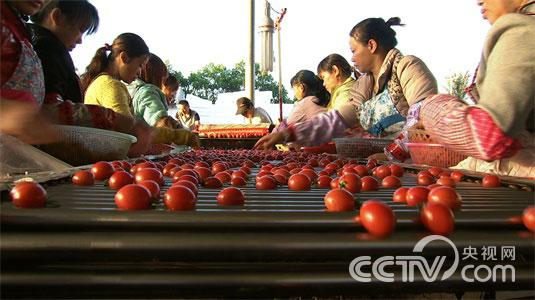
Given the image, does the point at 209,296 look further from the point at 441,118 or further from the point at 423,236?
the point at 441,118

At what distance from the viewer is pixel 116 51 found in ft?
14.2

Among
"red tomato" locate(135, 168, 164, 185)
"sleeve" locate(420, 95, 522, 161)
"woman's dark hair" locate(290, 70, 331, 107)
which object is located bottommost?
"red tomato" locate(135, 168, 164, 185)

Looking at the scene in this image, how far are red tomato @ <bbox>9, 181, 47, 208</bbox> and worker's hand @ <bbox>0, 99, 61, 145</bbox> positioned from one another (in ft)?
2.36

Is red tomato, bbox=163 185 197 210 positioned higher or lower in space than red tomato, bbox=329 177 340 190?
higher

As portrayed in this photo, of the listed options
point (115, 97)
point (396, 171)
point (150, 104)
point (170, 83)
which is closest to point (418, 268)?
point (396, 171)

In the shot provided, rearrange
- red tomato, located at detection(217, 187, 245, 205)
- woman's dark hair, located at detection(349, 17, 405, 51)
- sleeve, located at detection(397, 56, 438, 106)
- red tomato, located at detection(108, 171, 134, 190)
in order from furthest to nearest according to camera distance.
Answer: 1. woman's dark hair, located at detection(349, 17, 405, 51)
2. sleeve, located at detection(397, 56, 438, 106)
3. red tomato, located at detection(108, 171, 134, 190)
4. red tomato, located at detection(217, 187, 245, 205)

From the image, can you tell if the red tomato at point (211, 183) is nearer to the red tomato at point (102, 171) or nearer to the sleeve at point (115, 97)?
the red tomato at point (102, 171)

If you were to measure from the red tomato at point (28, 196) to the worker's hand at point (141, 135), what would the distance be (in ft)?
6.69

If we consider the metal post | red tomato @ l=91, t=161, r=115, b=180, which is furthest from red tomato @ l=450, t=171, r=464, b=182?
the metal post

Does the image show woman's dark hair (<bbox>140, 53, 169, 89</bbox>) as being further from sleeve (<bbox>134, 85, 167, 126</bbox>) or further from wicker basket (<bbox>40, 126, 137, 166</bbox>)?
wicker basket (<bbox>40, 126, 137, 166</bbox>)

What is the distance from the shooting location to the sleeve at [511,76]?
4.69 feet

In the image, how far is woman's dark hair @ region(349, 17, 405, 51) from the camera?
3836 mm

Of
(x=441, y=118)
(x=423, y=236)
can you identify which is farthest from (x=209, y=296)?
(x=441, y=118)

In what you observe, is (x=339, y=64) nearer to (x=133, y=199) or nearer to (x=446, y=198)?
(x=446, y=198)
